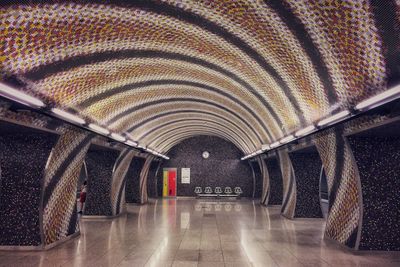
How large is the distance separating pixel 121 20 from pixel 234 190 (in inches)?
1022

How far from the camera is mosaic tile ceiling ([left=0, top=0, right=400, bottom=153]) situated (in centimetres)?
517

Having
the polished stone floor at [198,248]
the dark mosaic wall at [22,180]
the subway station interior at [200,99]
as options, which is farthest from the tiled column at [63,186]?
the polished stone floor at [198,248]

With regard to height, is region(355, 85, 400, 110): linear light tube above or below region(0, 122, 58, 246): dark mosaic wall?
above

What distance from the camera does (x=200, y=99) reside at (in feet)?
50.1

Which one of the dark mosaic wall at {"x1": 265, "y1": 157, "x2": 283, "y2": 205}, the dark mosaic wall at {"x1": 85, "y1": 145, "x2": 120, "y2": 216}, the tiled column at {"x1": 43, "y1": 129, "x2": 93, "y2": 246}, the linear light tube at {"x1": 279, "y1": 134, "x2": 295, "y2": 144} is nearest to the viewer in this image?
the tiled column at {"x1": 43, "y1": 129, "x2": 93, "y2": 246}

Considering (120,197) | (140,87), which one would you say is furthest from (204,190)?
(140,87)

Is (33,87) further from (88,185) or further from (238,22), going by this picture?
(88,185)

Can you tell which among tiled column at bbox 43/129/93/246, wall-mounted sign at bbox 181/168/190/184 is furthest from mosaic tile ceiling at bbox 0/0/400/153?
wall-mounted sign at bbox 181/168/190/184


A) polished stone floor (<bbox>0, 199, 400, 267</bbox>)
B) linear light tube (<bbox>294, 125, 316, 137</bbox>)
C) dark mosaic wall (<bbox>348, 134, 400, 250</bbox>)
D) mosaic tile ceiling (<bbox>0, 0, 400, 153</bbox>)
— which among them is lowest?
polished stone floor (<bbox>0, 199, 400, 267</bbox>)

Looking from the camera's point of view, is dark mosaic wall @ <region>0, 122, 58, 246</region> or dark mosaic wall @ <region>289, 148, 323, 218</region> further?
dark mosaic wall @ <region>289, 148, 323, 218</region>

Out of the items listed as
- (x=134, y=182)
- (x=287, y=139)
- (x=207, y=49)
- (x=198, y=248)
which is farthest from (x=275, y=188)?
(x=207, y=49)

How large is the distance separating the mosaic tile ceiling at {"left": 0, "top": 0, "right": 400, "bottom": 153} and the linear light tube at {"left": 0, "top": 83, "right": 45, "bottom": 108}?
511 millimetres

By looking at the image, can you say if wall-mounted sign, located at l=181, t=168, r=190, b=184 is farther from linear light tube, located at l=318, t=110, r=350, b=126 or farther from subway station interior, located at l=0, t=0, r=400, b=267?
linear light tube, located at l=318, t=110, r=350, b=126

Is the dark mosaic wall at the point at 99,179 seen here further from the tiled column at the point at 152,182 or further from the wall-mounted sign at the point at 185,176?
the wall-mounted sign at the point at 185,176
